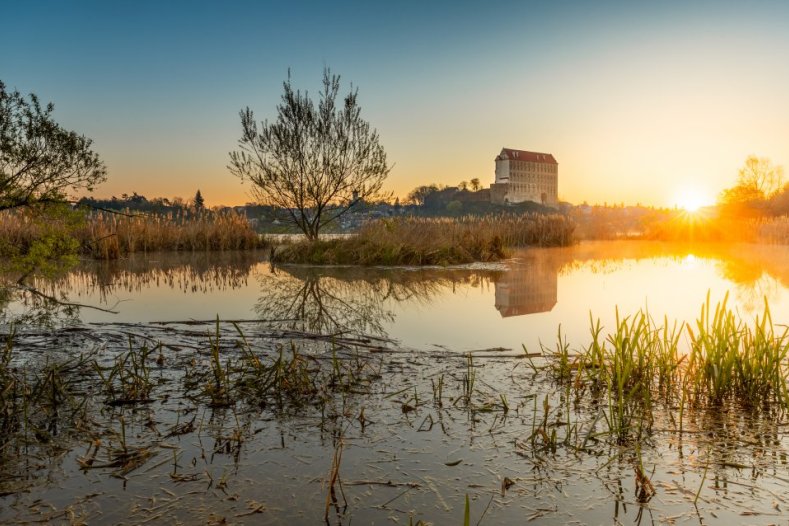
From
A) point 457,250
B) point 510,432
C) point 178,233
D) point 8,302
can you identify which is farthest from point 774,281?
point 178,233

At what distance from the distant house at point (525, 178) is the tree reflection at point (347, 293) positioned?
87.8 metres

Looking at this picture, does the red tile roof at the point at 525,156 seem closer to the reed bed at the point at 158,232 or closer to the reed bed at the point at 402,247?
the reed bed at the point at 158,232

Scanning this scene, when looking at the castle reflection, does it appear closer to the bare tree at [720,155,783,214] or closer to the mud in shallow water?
the mud in shallow water

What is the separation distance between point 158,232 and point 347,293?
1224 cm

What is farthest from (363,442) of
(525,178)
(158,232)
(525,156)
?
(525,156)

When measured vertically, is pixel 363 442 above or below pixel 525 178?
below

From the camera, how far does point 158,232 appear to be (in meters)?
18.2

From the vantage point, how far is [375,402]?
325cm

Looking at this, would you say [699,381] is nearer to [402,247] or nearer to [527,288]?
→ [527,288]

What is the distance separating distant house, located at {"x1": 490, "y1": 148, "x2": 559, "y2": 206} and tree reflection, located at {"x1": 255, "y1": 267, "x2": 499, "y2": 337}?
8777 cm

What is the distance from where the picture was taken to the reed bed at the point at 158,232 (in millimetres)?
14773

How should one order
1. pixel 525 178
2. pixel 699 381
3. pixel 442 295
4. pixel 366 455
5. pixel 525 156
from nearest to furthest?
pixel 366 455 → pixel 699 381 → pixel 442 295 → pixel 525 178 → pixel 525 156

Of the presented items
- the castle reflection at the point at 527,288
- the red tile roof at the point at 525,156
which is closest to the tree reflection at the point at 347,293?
the castle reflection at the point at 527,288

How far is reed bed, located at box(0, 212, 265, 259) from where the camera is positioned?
1477 centimetres
